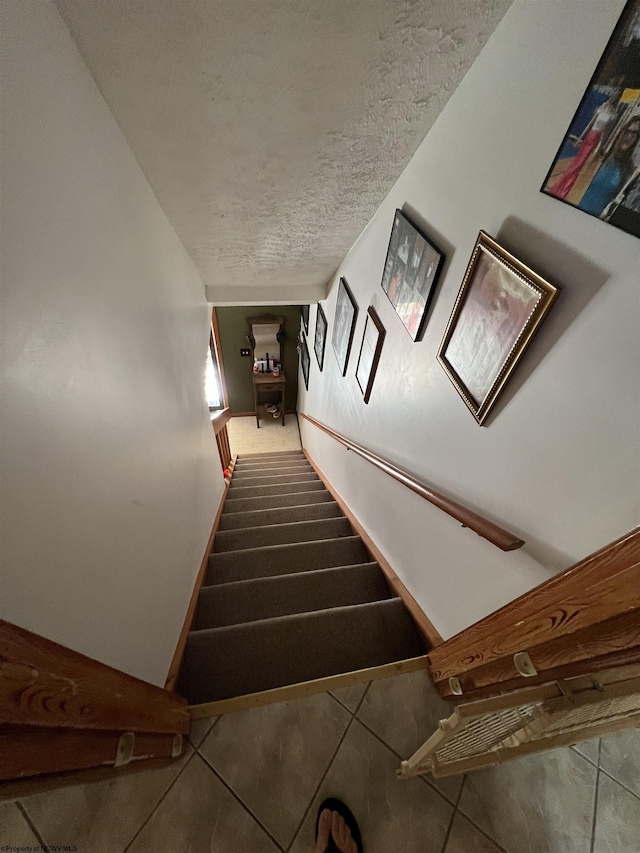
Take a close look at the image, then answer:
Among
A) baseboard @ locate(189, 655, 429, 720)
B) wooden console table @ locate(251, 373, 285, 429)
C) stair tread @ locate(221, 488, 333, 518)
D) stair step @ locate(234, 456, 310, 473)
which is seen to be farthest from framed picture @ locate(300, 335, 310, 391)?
baseboard @ locate(189, 655, 429, 720)

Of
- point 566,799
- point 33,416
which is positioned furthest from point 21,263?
point 566,799

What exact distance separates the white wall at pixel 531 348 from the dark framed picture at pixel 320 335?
204 centimetres

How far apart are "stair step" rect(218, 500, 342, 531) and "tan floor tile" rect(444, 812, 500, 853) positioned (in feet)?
5.95

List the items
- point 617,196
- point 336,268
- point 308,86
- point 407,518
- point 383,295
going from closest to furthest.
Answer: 1. point 617,196
2. point 308,86
3. point 407,518
4. point 383,295
5. point 336,268

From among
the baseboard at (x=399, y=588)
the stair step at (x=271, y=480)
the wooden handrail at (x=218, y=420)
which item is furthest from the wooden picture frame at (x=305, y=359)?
the baseboard at (x=399, y=588)

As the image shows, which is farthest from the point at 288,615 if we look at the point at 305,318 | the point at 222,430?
the point at 305,318

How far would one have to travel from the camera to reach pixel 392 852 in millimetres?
973

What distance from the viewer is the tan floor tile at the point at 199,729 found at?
1.13 metres

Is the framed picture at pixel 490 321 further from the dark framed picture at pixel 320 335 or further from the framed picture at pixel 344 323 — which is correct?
the dark framed picture at pixel 320 335

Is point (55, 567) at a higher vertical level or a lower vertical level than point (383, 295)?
lower

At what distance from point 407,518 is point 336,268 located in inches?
87.1

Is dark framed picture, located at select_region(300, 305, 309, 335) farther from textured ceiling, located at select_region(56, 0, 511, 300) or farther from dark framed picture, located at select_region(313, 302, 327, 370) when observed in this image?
textured ceiling, located at select_region(56, 0, 511, 300)

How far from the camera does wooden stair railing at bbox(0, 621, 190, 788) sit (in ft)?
1.56

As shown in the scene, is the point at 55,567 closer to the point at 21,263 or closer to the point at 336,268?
the point at 21,263
